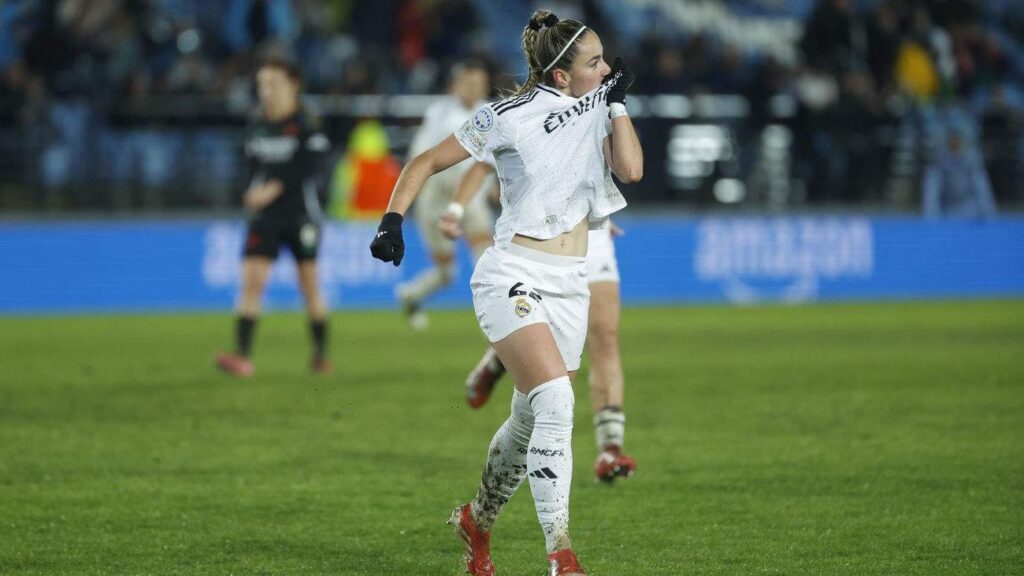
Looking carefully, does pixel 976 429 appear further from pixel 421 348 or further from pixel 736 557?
pixel 421 348

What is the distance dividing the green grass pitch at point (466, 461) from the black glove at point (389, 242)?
1299 millimetres

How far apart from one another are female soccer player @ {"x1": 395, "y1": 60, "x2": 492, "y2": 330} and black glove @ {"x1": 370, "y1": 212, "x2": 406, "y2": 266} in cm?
830

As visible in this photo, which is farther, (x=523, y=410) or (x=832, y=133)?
(x=832, y=133)

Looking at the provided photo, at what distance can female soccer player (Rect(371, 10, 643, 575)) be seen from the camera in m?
5.58

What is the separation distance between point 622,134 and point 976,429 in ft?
15.3

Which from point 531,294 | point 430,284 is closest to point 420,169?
point 531,294

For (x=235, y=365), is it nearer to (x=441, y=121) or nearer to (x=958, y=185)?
(x=441, y=121)

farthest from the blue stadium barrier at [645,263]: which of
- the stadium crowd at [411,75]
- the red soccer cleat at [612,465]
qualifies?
the red soccer cleat at [612,465]

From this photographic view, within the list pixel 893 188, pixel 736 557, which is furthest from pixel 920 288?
pixel 736 557

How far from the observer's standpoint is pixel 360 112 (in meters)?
20.8

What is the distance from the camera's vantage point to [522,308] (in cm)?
561

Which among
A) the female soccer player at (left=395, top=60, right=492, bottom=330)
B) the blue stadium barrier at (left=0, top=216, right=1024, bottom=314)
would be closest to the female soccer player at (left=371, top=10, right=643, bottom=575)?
the female soccer player at (left=395, top=60, right=492, bottom=330)

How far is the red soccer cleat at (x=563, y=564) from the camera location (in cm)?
531

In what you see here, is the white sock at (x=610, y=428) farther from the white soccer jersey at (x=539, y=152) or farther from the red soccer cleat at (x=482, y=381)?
the white soccer jersey at (x=539, y=152)
